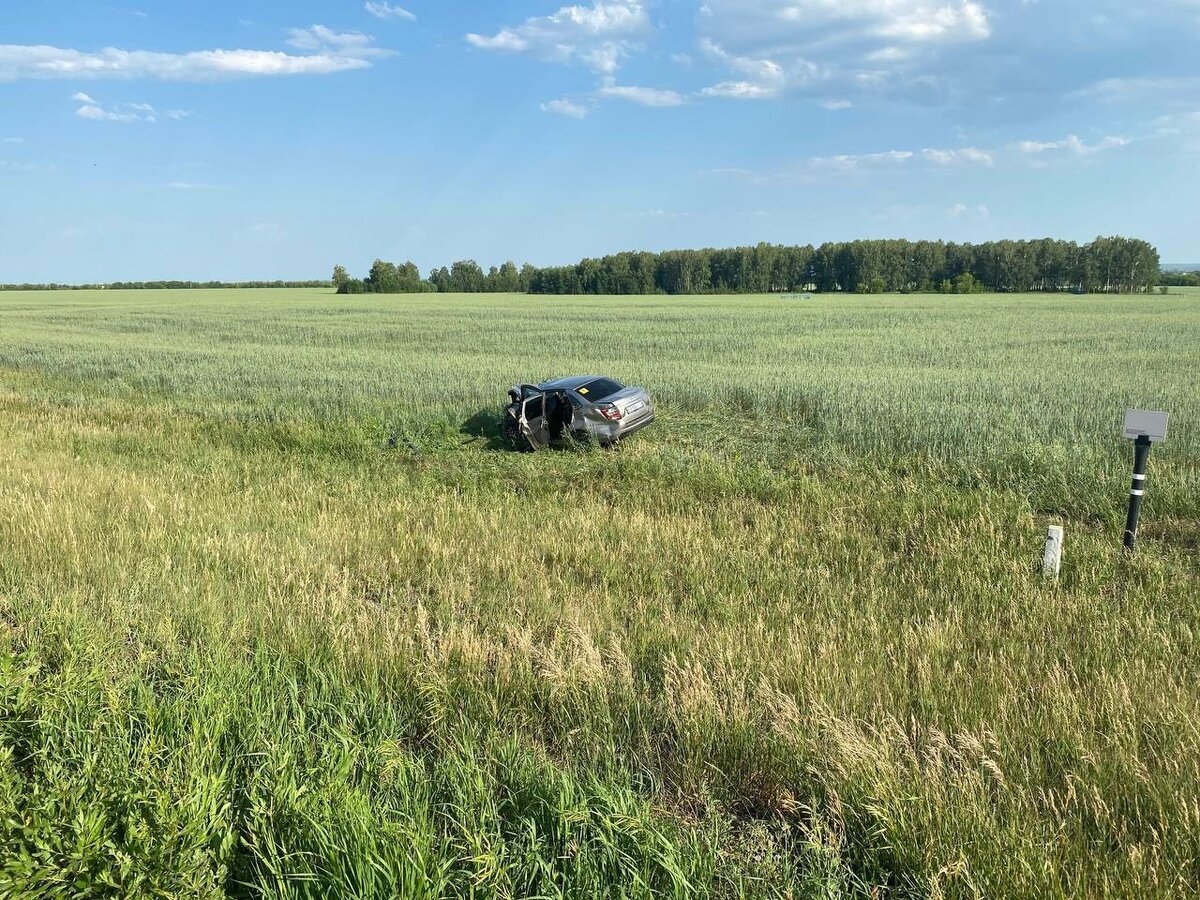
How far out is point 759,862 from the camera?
9.62ft

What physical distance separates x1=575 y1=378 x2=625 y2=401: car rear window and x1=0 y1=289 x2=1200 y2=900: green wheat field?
0.95m

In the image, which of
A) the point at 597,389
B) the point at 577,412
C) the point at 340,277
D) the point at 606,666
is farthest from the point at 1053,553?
the point at 340,277

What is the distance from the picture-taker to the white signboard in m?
6.63

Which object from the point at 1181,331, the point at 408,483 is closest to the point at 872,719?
the point at 408,483

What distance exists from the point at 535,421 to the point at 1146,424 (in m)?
8.54

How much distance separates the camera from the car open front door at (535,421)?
12575mm

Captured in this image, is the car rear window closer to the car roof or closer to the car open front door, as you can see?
the car roof

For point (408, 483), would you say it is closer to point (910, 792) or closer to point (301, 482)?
point (301, 482)

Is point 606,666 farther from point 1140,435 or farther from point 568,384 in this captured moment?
point 568,384

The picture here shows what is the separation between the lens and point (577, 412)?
41.0ft

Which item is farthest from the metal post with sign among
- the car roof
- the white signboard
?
the car roof

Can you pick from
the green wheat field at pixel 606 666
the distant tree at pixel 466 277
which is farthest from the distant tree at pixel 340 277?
the green wheat field at pixel 606 666

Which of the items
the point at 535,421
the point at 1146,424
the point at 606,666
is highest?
the point at 1146,424

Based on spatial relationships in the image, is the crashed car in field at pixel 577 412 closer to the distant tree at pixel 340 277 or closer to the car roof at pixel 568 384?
the car roof at pixel 568 384
